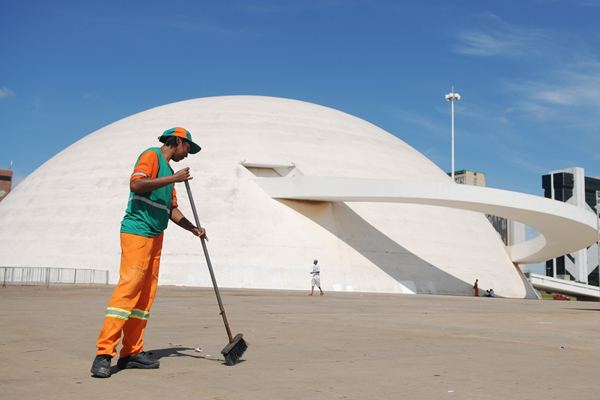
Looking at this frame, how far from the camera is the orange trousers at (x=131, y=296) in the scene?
16.7 feet

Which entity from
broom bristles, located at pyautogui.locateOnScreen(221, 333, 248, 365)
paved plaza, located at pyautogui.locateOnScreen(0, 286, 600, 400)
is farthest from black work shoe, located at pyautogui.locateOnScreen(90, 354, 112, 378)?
broom bristles, located at pyautogui.locateOnScreen(221, 333, 248, 365)

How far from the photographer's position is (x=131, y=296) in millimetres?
5242

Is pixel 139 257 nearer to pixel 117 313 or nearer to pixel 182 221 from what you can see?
pixel 117 313

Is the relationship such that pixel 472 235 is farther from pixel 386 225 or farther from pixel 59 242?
pixel 59 242

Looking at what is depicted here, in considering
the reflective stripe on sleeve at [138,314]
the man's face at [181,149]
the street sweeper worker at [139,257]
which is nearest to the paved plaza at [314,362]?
the street sweeper worker at [139,257]

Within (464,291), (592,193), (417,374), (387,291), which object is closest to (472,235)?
(464,291)

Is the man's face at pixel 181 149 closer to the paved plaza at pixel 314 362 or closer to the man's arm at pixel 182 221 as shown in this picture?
the man's arm at pixel 182 221

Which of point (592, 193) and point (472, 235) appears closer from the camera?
point (472, 235)

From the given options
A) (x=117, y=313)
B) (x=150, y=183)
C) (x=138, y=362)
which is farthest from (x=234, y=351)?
(x=150, y=183)

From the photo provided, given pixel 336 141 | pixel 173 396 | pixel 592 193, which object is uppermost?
pixel 592 193

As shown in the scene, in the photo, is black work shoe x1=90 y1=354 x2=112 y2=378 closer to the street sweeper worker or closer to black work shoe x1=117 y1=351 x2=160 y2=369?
the street sweeper worker

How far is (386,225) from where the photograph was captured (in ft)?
99.1

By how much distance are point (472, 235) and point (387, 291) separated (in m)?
8.00

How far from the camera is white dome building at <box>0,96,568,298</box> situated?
27.2m
